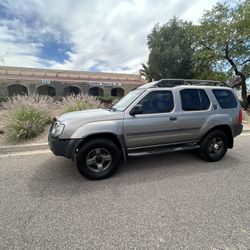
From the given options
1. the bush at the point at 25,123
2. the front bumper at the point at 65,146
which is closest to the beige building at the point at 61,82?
the bush at the point at 25,123

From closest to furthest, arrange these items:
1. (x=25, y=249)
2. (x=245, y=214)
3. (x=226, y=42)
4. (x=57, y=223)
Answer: (x=25, y=249), (x=57, y=223), (x=245, y=214), (x=226, y=42)

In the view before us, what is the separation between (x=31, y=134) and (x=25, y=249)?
4840mm

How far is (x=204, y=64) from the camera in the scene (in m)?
19.0

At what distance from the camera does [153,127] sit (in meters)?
4.00

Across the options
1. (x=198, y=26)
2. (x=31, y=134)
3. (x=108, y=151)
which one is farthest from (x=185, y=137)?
(x=198, y=26)

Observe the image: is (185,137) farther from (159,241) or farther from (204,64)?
(204,64)

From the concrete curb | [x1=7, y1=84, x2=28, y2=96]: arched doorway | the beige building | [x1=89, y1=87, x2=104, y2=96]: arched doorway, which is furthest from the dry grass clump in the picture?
[x1=89, y1=87, x2=104, y2=96]: arched doorway

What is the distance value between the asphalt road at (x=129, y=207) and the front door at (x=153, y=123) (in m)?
0.68

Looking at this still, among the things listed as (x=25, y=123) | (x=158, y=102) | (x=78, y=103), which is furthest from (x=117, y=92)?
(x=158, y=102)

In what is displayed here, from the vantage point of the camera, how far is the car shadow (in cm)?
344

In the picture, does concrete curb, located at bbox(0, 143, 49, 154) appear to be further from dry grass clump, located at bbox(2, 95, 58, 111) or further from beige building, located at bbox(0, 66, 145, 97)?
beige building, located at bbox(0, 66, 145, 97)

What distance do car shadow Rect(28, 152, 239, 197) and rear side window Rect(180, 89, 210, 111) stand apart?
1.32 meters

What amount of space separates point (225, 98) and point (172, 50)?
1752 centimetres

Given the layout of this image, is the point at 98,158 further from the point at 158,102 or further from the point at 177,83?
the point at 177,83
